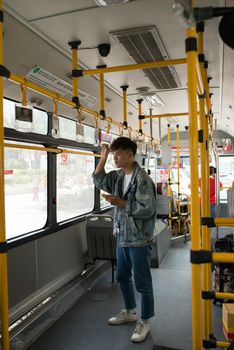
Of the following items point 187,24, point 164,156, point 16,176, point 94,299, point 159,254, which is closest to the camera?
point 187,24

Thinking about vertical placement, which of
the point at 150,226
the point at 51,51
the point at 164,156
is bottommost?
the point at 150,226

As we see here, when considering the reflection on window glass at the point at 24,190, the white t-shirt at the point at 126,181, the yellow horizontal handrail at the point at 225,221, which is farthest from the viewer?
the reflection on window glass at the point at 24,190

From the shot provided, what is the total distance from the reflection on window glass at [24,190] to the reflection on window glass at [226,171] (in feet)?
25.0

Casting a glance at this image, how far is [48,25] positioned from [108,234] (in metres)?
2.83

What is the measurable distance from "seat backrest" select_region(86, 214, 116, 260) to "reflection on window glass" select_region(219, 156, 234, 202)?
266 inches

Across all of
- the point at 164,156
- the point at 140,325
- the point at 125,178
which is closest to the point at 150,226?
the point at 125,178

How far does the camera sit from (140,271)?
2.90 meters

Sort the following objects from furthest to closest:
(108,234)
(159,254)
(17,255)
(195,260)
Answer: (159,254)
(108,234)
(17,255)
(195,260)

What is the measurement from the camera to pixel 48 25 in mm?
2691

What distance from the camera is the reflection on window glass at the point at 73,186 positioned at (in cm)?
457

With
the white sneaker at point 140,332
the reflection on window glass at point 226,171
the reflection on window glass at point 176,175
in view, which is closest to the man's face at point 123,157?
the white sneaker at point 140,332

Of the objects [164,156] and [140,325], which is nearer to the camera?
[140,325]

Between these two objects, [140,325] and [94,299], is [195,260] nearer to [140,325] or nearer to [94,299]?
[140,325]

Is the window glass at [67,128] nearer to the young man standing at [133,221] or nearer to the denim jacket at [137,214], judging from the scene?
the young man standing at [133,221]
